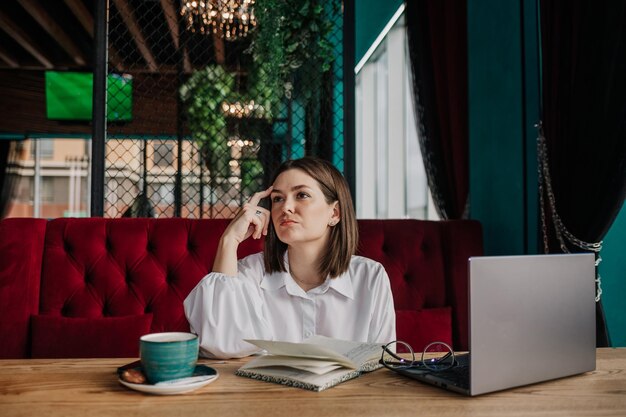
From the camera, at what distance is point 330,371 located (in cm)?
98

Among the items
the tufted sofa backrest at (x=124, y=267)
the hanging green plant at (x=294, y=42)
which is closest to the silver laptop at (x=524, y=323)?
the tufted sofa backrest at (x=124, y=267)

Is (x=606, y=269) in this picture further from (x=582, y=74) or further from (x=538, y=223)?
(x=582, y=74)

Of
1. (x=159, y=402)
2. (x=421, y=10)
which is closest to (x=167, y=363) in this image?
(x=159, y=402)

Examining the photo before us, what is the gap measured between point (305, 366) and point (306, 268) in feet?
2.02

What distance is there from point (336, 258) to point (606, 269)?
3.28ft

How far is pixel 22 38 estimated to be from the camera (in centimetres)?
608

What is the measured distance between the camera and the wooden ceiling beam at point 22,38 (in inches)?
220

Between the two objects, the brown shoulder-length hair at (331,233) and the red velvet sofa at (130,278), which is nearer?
the brown shoulder-length hair at (331,233)

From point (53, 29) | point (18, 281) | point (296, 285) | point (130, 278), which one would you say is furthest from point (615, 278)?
point (53, 29)

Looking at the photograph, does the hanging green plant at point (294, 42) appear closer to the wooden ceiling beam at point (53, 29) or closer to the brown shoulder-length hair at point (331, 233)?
the brown shoulder-length hair at point (331, 233)

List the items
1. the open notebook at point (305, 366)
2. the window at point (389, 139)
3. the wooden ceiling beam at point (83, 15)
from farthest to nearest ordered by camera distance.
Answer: the wooden ceiling beam at point (83, 15) → the window at point (389, 139) → the open notebook at point (305, 366)

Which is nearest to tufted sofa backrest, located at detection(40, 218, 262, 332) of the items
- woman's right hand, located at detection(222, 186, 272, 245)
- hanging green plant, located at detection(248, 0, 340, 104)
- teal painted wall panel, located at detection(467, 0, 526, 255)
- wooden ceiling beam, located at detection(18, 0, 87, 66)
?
woman's right hand, located at detection(222, 186, 272, 245)

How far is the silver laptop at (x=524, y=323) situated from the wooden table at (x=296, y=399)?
3cm

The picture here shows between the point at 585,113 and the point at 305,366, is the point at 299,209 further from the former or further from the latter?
the point at 585,113
